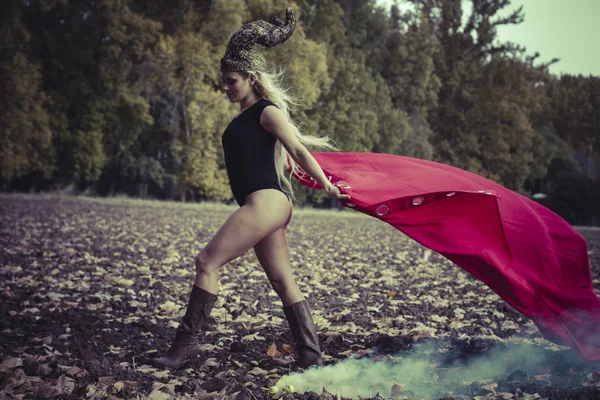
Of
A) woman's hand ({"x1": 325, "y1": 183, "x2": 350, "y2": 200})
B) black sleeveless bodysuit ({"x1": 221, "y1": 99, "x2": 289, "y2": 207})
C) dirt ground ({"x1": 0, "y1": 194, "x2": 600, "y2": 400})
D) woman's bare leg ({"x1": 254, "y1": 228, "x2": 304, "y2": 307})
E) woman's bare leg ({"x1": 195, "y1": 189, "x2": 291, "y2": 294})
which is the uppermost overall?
black sleeveless bodysuit ({"x1": 221, "y1": 99, "x2": 289, "y2": 207})

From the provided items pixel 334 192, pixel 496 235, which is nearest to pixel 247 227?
pixel 334 192

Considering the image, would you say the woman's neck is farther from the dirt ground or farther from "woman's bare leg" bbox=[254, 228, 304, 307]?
the dirt ground

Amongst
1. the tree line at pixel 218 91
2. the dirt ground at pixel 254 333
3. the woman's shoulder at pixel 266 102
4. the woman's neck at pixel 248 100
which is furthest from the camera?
the tree line at pixel 218 91

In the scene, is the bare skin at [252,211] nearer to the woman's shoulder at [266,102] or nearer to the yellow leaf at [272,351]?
the woman's shoulder at [266,102]

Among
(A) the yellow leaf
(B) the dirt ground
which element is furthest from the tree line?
(A) the yellow leaf

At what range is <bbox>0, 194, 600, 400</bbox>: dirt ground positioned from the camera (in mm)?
3879

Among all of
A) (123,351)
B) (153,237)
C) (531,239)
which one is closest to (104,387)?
(123,351)

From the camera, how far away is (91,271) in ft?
27.7

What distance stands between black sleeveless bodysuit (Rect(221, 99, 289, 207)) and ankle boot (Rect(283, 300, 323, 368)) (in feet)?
2.90

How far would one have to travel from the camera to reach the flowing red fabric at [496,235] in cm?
422

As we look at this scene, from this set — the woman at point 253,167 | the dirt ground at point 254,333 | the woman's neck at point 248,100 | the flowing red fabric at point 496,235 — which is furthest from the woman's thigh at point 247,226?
the dirt ground at point 254,333

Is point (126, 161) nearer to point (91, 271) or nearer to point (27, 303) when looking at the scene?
point (91, 271)

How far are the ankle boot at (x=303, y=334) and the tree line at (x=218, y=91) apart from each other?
2077 cm

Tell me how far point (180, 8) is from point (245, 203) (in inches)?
1198
